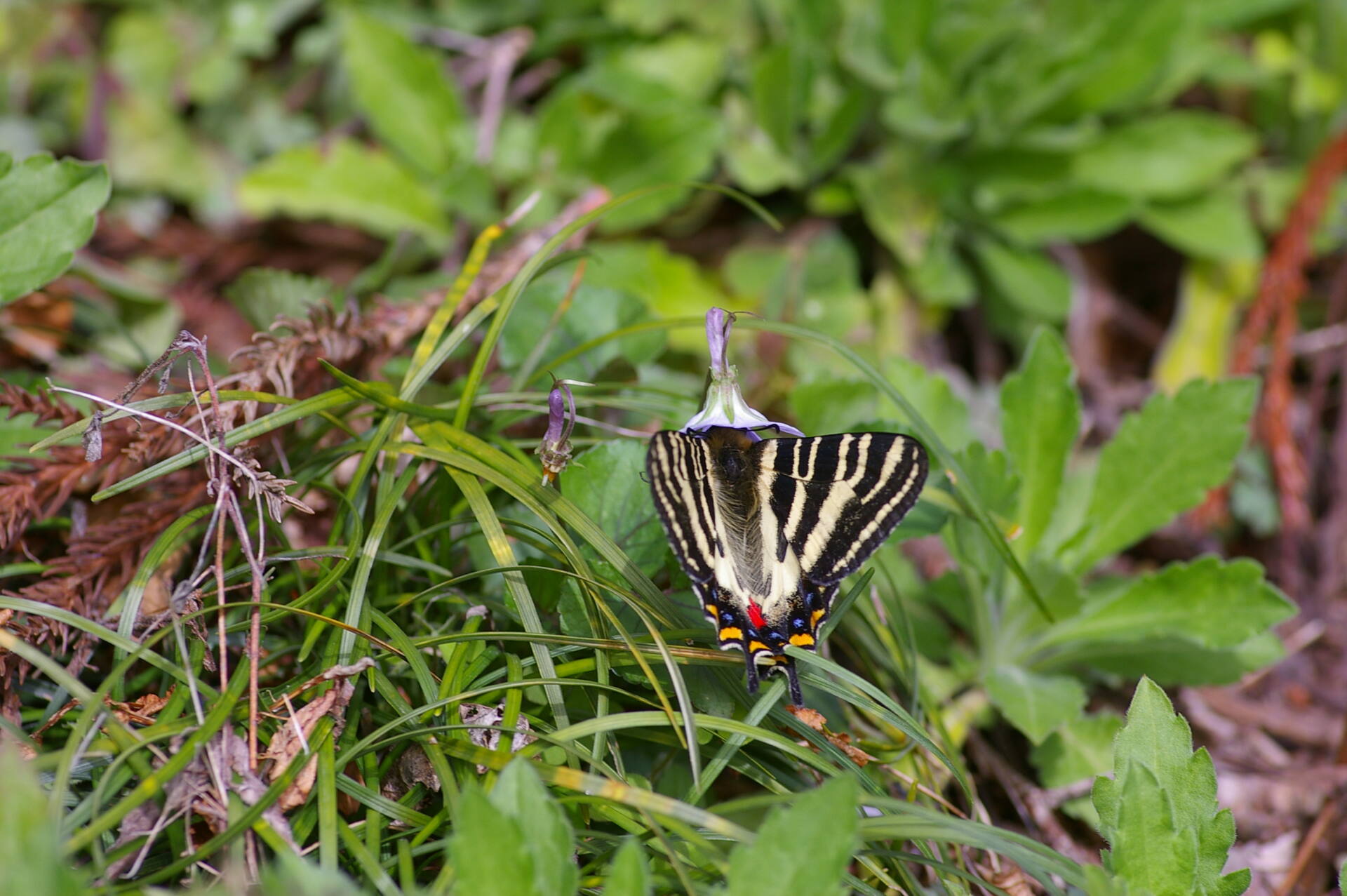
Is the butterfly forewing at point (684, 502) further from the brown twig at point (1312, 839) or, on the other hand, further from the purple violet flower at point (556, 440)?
the brown twig at point (1312, 839)

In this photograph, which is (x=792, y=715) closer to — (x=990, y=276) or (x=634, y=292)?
(x=634, y=292)

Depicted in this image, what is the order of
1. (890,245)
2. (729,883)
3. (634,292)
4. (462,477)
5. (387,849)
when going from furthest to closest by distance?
(890,245) < (634,292) < (462,477) < (387,849) < (729,883)

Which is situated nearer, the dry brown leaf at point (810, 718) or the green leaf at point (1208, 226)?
the dry brown leaf at point (810, 718)

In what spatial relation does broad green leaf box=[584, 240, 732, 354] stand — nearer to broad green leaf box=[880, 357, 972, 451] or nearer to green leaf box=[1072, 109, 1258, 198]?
broad green leaf box=[880, 357, 972, 451]

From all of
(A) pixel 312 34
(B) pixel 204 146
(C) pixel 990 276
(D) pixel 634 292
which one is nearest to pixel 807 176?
(C) pixel 990 276

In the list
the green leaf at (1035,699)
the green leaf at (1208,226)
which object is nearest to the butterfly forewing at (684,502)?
the green leaf at (1035,699)

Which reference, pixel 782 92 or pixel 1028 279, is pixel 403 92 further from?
pixel 1028 279
